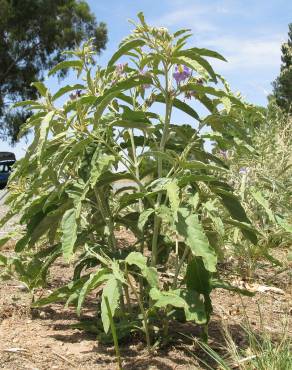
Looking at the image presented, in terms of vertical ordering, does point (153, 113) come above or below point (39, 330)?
above

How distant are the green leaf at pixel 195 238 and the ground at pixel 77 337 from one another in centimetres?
32

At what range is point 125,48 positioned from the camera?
2.15m

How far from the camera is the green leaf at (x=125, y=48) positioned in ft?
6.97

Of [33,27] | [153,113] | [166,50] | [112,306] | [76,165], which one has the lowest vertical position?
[112,306]

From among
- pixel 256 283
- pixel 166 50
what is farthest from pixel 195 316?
pixel 256 283

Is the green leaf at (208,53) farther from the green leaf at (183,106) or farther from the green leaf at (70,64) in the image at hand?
the green leaf at (70,64)

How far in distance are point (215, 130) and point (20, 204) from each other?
1017 mm

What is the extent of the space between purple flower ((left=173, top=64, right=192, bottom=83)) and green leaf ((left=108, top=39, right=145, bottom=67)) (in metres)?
0.16

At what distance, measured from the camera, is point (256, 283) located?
3742mm

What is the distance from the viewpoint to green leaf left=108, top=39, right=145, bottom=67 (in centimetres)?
212

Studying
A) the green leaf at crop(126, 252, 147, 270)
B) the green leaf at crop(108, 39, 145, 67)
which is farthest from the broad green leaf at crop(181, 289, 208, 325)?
the green leaf at crop(108, 39, 145, 67)

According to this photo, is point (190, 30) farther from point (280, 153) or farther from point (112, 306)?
point (280, 153)

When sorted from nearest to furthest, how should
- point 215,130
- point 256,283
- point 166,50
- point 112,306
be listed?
1. point 112,306
2. point 166,50
3. point 215,130
4. point 256,283

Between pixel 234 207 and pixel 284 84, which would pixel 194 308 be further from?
pixel 284 84
